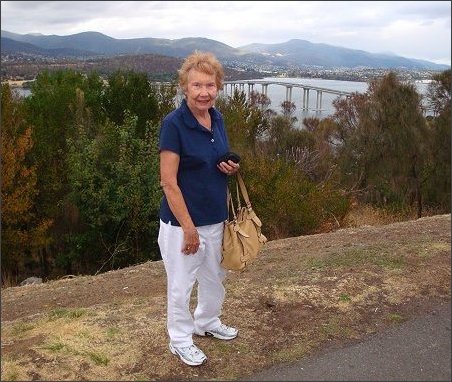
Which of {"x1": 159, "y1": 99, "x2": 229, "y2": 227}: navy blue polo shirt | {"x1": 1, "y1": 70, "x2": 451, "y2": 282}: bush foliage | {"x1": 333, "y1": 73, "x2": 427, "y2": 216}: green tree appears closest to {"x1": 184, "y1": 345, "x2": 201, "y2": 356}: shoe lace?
{"x1": 159, "y1": 99, "x2": 229, "y2": 227}: navy blue polo shirt

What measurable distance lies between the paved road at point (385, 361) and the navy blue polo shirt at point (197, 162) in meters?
1.12

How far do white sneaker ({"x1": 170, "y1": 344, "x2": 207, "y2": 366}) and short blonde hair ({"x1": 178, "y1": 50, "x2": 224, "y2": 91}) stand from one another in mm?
1704

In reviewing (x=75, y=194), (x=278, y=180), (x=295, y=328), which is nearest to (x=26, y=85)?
(x=75, y=194)

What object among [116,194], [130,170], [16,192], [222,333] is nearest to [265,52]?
[222,333]

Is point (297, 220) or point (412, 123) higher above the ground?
point (412, 123)

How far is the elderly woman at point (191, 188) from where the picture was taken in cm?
308

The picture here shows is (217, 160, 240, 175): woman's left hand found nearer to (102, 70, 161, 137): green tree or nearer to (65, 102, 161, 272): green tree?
(65, 102, 161, 272): green tree

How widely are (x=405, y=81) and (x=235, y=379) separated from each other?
71.4ft

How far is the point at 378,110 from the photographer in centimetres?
2366

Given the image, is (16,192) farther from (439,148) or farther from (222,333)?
(439,148)

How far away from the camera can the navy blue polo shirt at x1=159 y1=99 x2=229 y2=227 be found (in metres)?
3.07

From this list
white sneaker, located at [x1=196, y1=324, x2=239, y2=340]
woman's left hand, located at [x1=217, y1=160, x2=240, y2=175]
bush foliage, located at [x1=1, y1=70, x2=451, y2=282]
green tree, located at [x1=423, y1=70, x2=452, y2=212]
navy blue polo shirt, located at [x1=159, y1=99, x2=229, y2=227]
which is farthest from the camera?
green tree, located at [x1=423, y1=70, x2=452, y2=212]

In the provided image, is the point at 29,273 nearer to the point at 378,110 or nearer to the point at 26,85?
the point at 26,85

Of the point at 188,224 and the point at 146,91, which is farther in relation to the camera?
the point at 146,91
